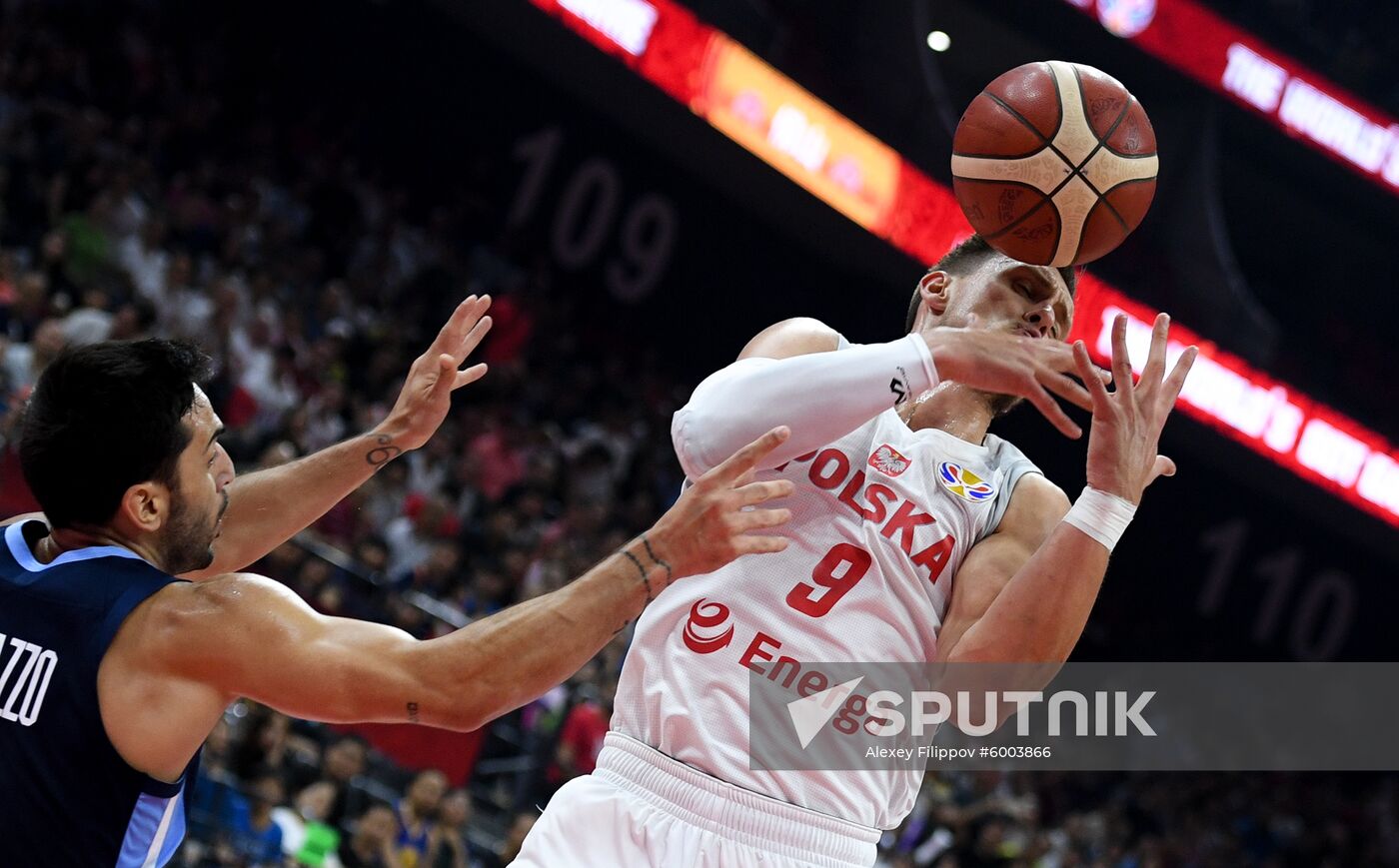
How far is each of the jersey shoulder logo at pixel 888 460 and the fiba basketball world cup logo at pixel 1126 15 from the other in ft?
38.9

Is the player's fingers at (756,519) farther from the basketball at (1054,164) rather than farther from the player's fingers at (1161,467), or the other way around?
the basketball at (1054,164)

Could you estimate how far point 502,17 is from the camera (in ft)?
45.3

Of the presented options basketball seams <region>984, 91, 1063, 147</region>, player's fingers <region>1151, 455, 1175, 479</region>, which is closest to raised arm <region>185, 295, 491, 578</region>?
basketball seams <region>984, 91, 1063, 147</region>

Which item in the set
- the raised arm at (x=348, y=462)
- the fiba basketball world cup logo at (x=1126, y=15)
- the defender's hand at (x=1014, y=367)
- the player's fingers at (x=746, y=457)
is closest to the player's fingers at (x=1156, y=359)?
the defender's hand at (x=1014, y=367)

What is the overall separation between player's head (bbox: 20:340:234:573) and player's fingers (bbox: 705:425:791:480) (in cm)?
109

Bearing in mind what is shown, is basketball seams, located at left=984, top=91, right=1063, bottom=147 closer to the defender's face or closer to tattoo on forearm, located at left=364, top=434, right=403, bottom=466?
the defender's face

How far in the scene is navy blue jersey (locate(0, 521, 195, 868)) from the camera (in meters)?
2.78

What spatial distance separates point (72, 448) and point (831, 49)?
1254 centimetres

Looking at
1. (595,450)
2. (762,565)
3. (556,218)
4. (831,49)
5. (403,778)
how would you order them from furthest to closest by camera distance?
1. (556,218)
2. (831,49)
3. (595,450)
4. (403,778)
5. (762,565)

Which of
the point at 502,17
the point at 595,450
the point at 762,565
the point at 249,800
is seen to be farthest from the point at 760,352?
the point at 502,17

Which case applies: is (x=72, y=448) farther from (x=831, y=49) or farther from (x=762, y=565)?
(x=831, y=49)

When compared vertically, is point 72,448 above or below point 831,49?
below

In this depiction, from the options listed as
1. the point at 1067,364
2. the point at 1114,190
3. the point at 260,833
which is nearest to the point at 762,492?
the point at 1067,364

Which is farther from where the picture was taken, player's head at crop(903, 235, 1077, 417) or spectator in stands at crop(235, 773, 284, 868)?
spectator in stands at crop(235, 773, 284, 868)
